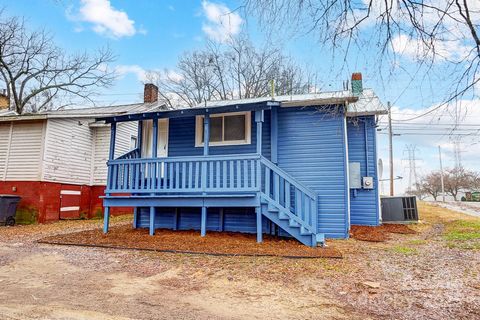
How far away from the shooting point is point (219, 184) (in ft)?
25.3

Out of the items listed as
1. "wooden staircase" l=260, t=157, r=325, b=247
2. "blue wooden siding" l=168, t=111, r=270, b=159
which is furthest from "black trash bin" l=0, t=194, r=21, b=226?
"wooden staircase" l=260, t=157, r=325, b=247

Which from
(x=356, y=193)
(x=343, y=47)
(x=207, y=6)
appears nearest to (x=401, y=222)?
(x=356, y=193)

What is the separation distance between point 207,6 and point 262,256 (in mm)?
4408

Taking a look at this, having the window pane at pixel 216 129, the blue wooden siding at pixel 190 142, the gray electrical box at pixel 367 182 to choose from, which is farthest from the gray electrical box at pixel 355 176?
the window pane at pixel 216 129

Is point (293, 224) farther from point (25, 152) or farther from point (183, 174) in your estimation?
point (25, 152)

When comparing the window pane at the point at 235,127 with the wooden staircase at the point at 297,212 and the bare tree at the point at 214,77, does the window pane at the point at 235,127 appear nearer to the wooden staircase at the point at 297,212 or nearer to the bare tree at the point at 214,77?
the wooden staircase at the point at 297,212

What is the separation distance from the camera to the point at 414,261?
579cm

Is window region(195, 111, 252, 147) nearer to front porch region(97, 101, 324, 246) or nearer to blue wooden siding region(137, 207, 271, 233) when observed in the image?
front porch region(97, 101, 324, 246)

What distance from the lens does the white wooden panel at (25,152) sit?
12.0 m

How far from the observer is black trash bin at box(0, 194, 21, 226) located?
1109cm

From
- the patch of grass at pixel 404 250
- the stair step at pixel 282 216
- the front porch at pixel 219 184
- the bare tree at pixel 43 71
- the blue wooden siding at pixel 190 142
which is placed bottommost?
the patch of grass at pixel 404 250

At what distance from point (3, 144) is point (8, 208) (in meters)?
2.78

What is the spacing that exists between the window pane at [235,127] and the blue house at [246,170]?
0.03 meters

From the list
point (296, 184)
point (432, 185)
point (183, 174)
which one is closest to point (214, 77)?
point (183, 174)
